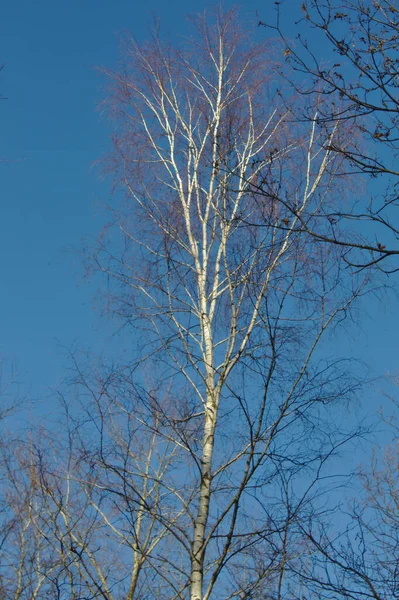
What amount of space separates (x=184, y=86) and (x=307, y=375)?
4.79 m

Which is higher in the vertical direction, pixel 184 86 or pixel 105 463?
pixel 184 86

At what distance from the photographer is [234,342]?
291 inches

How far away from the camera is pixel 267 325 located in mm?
5906

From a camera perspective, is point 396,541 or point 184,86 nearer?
point 396,541

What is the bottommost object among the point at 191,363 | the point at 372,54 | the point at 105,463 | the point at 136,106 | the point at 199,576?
the point at 199,576

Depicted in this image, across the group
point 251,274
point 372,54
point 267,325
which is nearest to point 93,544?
point 251,274

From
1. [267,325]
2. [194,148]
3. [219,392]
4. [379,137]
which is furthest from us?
[194,148]

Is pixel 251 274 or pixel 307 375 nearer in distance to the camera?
pixel 307 375

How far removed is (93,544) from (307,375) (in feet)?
12.0

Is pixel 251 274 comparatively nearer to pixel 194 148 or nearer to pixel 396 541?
pixel 194 148

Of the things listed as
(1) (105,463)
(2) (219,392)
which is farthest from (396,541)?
(1) (105,463)

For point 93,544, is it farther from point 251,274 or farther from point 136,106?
point 136,106

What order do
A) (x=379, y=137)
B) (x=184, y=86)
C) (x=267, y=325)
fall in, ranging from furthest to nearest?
(x=184, y=86), (x=267, y=325), (x=379, y=137)

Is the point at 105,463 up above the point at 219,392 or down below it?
below
